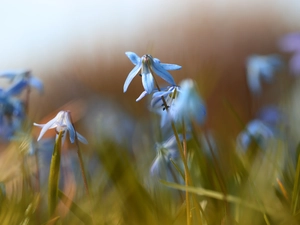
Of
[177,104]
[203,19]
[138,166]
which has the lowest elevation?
[203,19]

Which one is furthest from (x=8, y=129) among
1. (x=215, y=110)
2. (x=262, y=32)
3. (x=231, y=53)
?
(x=262, y=32)

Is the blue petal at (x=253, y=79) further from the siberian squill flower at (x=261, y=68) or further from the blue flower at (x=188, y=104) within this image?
the blue flower at (x=188, y=104)

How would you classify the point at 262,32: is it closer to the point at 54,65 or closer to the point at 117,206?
the point at 54,65

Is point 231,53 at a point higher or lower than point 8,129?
lower

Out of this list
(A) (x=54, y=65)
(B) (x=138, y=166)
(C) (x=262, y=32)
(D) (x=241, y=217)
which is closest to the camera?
(D) (x=241, y=217)

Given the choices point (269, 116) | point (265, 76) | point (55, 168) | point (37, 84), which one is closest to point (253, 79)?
point (265, 76)

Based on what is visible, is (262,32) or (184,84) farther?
(262,32)

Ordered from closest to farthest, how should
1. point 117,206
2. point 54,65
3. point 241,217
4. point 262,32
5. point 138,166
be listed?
point 241,217 < point 117,206 < point 138,166 < point 54,65 < point 262,32

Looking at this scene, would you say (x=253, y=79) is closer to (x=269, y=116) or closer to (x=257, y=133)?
(x=269, y=116)
